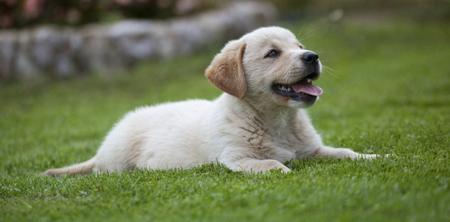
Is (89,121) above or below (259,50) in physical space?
below

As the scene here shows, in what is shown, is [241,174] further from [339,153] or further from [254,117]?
[339,153]

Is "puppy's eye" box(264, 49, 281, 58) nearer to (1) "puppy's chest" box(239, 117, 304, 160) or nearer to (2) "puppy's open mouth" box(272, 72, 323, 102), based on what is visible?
(2) "puppy's open mouth" box(272, 72, 323, 102)

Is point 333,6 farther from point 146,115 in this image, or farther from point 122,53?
point 146,115

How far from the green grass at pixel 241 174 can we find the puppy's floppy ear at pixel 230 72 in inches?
32.3

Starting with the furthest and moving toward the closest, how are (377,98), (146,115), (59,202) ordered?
(377,98), (146,115), (59,202)

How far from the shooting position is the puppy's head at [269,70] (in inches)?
252

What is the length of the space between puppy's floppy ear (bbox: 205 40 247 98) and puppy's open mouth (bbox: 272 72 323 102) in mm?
330

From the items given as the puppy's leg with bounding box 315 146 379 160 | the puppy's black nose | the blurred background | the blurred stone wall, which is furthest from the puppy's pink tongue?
the blurred stone wall

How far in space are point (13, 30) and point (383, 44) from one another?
1007cm

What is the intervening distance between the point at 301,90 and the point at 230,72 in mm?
719

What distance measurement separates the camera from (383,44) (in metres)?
19.6

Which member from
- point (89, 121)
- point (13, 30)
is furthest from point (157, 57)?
point (89, 121)

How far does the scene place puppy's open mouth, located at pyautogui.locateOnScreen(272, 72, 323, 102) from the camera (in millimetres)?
6395

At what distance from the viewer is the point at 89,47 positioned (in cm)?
1678
